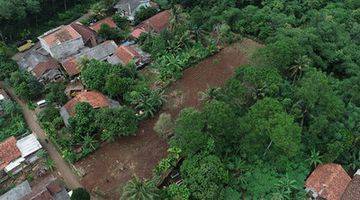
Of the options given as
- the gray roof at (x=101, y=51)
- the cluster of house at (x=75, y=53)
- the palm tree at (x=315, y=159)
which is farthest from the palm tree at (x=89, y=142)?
the palm tree at (x=315, y=159)

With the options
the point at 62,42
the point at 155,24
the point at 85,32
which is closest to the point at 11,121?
the point at 62,42

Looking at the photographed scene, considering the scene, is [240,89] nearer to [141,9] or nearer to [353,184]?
[353,184]

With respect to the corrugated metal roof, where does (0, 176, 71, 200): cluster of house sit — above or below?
below

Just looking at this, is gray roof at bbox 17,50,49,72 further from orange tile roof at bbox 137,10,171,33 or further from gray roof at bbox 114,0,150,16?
gray roof at bbox 114,0,150,16

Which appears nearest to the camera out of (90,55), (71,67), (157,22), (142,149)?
(142,149)

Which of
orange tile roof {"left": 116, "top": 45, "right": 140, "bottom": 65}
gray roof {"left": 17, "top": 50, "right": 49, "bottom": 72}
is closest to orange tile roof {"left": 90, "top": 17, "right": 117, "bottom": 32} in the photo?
orange tile roof {"left": 116, "top": 45, "right": 140, "bottom": 65}

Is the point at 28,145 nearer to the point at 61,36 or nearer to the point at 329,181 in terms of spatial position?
the point at 61,36
